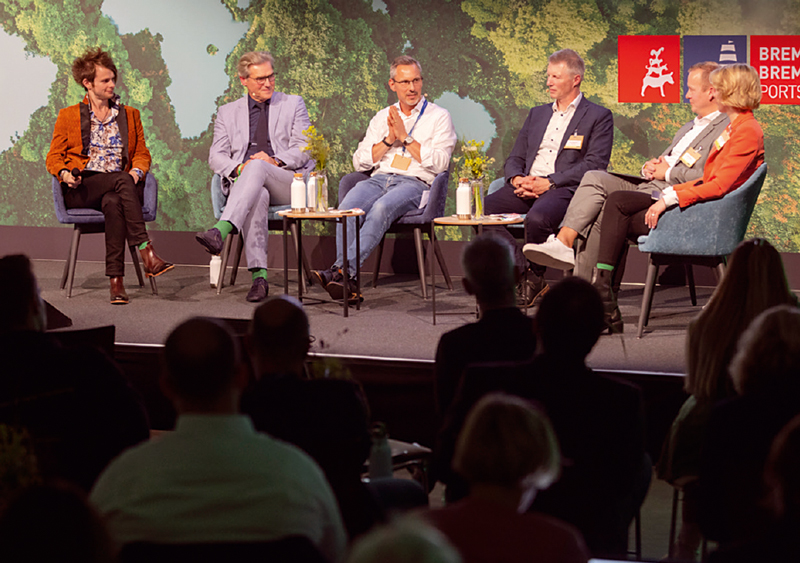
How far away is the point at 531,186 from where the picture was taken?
515cm

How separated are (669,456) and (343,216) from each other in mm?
2795

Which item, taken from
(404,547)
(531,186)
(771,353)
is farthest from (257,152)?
(404,547)

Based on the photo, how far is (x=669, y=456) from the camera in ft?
7.88

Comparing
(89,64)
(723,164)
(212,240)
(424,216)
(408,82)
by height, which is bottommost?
(212,240)

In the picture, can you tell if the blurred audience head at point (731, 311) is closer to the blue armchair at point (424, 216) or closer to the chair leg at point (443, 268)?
the blue armchair at point (424, 216)

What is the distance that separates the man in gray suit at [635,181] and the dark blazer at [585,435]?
2.76m

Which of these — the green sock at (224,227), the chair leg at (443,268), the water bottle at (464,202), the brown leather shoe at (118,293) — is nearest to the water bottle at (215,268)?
the green sock at (224,227)

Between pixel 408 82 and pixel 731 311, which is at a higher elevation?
pixel 408 82

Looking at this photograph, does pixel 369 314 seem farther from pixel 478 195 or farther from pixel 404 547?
pixel 404 547

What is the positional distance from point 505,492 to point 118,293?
4.57m

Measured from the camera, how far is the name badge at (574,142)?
17.1ft

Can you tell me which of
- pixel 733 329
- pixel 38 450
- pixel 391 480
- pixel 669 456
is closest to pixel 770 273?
pixel 733 329

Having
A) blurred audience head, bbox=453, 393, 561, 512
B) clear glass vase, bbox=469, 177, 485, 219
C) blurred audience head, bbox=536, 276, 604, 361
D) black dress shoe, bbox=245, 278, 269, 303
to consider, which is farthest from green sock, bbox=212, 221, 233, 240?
blurred audience head, bbox=453, 393, 561, 512

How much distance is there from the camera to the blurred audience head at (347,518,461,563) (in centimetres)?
68
